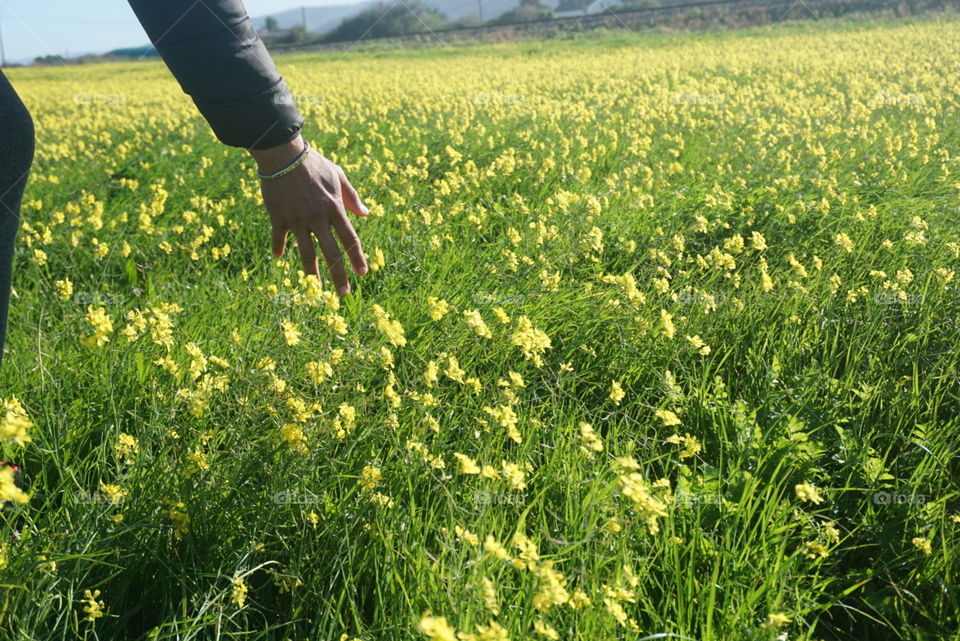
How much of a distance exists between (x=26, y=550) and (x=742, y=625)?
1.53 metres

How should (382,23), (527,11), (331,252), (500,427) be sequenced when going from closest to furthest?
1. (331,252)
2. (500,427)
3. (382,23)
4. (527,11)

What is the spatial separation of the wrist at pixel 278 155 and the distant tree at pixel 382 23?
39.7m

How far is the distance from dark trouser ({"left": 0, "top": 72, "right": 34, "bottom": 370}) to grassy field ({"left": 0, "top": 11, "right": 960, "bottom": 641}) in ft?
1.44

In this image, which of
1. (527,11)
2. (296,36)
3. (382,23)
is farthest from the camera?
(296,36)

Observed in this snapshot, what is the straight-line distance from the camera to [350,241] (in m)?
1.91

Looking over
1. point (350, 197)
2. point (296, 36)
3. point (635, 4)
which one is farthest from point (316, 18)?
point (350, 197)

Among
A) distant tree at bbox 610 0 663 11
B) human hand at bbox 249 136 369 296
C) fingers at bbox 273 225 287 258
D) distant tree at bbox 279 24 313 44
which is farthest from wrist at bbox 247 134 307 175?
distant tree at bbox 279 24 313 44

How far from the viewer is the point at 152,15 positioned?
1.63 meters

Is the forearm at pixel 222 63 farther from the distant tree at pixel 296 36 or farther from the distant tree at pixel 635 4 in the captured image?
the distant tree at pixel 296 36

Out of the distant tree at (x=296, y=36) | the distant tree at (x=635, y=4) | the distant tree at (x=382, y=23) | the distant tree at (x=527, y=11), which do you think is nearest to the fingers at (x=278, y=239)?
the distant tree at (x=635, y=4)

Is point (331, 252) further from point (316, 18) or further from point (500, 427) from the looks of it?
point (316, 18)

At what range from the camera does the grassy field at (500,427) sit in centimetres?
171

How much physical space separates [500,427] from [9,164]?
1.36 m

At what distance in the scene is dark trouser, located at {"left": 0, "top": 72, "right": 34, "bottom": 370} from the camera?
1.46 metres
